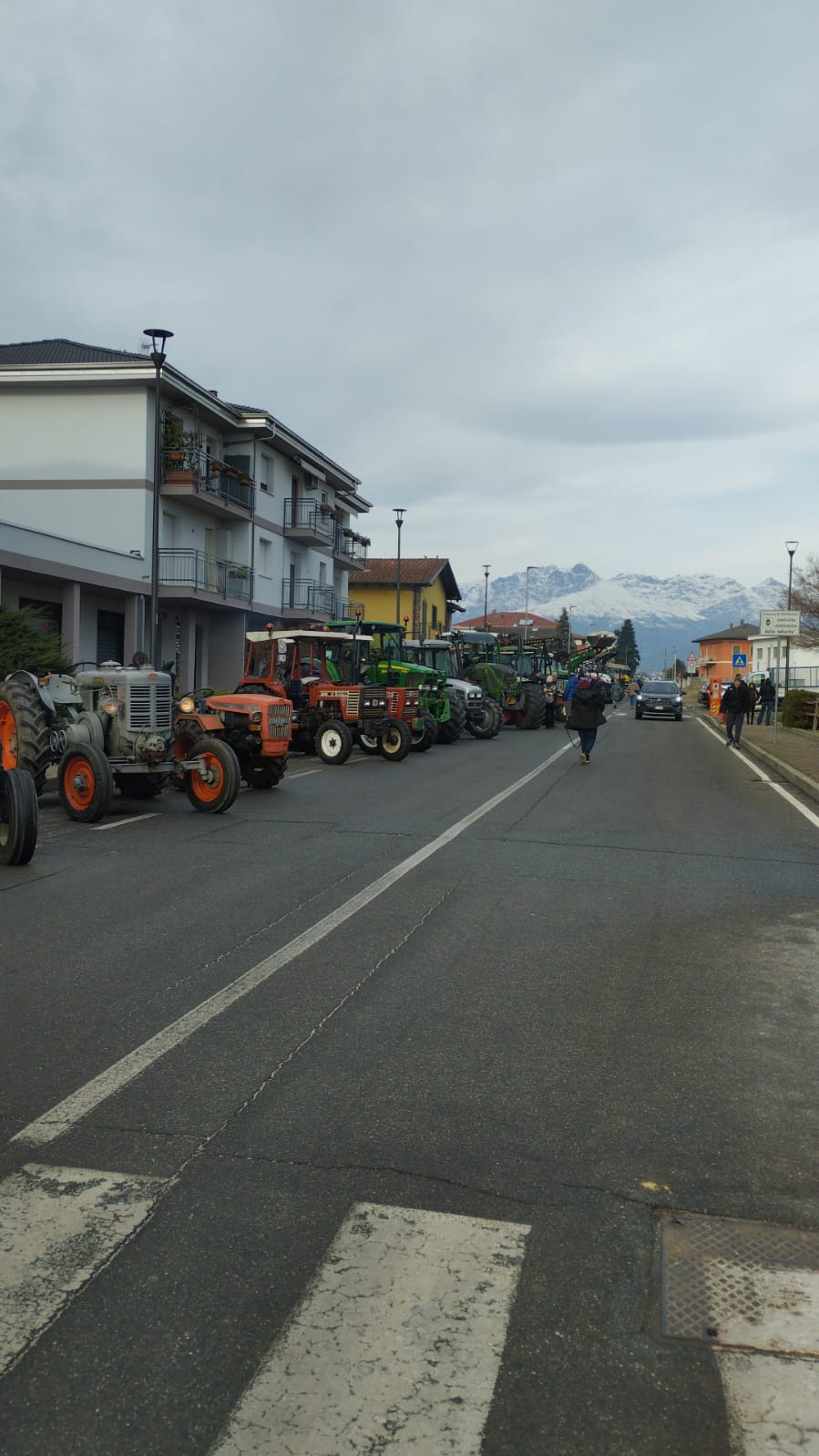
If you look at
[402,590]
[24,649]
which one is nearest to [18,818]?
[24,649]

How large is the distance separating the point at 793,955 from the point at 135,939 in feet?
12.6

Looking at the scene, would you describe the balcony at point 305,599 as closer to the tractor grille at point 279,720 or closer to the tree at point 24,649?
the tree at point 24,649

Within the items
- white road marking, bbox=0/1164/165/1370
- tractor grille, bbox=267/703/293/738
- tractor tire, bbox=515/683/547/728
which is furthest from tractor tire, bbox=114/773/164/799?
tractor tire, bbox=515/683/547/728

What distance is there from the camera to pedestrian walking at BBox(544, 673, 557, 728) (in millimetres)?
35375

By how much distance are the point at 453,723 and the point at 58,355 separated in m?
18.1

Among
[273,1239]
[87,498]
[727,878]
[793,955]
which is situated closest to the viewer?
[273,1239]

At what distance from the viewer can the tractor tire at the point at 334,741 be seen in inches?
766

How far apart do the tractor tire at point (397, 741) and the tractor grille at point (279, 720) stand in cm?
545

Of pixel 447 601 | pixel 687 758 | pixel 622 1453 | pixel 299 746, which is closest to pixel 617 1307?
pixel 622 1453

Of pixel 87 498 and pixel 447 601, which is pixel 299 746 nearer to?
pixel 87 498

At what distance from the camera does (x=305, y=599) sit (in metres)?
46.5

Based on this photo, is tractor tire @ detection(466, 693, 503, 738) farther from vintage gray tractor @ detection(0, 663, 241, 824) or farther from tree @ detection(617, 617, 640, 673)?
tree @ detection(617, 617, 640, 673)

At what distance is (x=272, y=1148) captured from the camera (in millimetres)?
3863

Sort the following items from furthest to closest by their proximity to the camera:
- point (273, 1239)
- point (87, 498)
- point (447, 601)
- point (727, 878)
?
point (447, 601) → point (87, 498) → point (727, 878) → point (273, 1239)
